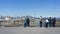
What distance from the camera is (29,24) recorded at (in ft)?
85.1

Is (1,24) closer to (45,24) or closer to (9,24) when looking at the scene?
(9,24)

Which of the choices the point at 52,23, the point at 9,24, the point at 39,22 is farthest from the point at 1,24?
the point at 52,23

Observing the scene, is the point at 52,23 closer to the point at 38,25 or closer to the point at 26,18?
the point at 38,25

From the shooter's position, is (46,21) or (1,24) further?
(1,24)

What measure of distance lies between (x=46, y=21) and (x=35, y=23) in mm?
2538

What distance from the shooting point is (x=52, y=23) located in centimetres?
2489

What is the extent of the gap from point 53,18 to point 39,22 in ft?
6.79

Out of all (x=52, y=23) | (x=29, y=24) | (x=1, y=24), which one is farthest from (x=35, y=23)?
(x=1, y=24)

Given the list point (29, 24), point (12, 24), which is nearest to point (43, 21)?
point (29, 24)

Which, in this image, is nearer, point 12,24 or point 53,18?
point 53,18

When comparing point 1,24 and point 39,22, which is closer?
point 39,22

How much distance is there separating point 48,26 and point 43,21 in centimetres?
98

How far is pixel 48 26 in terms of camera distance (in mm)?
24719

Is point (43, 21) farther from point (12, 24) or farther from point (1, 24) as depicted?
point (1, 24)
